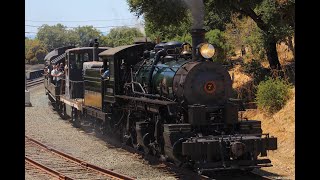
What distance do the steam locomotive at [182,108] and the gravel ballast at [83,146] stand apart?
0.52 m

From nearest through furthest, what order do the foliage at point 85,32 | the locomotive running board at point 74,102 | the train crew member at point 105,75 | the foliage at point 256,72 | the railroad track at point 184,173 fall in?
1. the railroad track at point 184,173
2. the train crew member at point 105,75
3. the locomotive running board at point 74,102
4. the foliage at point 256,72
5. the foliage at point 85,32

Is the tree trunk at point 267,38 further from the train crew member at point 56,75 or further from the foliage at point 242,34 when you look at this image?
the train crew member at point 56,75

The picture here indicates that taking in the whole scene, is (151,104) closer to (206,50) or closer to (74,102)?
(206,50)

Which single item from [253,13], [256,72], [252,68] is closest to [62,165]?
[256,72]

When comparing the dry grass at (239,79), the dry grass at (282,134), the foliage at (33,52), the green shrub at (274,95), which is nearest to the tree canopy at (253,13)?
the dry grass at (239,79)

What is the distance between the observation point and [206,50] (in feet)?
35.9

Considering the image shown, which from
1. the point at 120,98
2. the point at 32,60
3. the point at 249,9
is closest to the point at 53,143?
the point at 120,98

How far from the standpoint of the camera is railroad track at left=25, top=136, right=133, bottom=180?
1134 centimetres

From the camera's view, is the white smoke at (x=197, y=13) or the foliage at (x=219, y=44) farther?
the foliage at (x=219, y=44)

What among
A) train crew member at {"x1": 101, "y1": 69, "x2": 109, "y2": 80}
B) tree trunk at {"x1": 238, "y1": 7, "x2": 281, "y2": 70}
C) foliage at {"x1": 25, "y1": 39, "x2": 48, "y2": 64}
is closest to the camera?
train crew member at {"x1": 101, "y1": 69, "x2": 109, "y2": 80}

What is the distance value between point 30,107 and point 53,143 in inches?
496

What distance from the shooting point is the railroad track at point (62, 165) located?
11.3 m

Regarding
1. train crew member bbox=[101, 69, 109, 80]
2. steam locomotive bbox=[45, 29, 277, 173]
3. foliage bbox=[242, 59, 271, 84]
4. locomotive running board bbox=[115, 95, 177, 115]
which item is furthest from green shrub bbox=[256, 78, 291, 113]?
locomotive running board bbox=[115, 95, 177, 115]

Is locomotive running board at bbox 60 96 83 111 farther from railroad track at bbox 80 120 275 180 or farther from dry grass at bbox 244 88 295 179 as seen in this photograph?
dry grass at bbox 244 88 295 179
